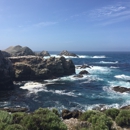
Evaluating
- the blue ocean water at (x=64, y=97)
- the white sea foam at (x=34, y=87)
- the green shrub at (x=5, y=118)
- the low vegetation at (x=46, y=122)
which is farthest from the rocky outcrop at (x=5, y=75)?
the green shrub at (x=5, y=118)

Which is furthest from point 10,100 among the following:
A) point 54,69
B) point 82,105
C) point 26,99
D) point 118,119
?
point 54,69

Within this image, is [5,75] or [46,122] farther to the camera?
[5,75]

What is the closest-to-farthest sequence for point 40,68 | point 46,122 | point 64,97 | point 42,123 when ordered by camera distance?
point 42,123, point 46,122, point 64,97, point 40,68

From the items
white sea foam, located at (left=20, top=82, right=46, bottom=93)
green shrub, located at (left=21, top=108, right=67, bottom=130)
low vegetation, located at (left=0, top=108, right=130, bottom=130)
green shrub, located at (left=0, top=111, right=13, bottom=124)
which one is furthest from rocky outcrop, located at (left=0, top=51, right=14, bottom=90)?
green shrub, located at (left=21, top=108, right=67, bottom=130)

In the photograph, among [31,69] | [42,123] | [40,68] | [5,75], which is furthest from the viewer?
[40,68]

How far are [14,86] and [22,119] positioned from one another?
3705 cm

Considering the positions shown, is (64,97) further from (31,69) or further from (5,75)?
(31,69)

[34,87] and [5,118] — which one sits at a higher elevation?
[5,118]

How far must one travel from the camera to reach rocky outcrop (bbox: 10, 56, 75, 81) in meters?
60.3

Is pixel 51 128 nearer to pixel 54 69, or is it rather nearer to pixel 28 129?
pixel 28 129

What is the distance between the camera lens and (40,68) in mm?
65188

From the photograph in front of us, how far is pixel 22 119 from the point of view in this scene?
1550 cm

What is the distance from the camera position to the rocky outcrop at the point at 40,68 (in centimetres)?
6033

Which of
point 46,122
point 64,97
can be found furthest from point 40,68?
point 46,122
